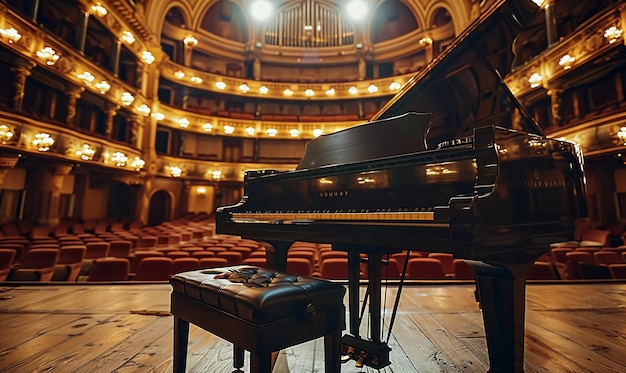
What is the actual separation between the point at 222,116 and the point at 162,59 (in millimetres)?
3926

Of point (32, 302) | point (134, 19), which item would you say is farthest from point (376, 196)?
point (134, 19)

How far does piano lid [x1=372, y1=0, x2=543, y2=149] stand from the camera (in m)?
1.87

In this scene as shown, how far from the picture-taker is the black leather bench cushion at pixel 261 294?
1.22 m

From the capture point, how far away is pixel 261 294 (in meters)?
1.24

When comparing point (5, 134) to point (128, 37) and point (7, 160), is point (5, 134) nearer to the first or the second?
point (7, 160)

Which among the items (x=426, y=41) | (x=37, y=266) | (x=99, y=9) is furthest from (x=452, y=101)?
(x=426, y=41)

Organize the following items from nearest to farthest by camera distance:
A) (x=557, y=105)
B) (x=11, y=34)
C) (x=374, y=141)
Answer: (x=374, y=141)
(x=11, y=34)
(x=557, y=105)

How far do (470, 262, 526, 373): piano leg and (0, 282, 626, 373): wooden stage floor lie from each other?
1.51ft

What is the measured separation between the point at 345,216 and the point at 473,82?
1646mm

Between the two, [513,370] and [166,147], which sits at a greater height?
[166,147]

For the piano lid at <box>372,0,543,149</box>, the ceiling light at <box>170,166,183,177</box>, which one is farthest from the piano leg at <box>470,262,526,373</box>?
the ceiling light at <box>170,166,183,177</box>

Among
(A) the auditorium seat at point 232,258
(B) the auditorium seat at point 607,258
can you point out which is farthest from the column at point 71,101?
(B) the auditorium seat at point 607,258

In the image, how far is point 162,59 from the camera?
592 inches

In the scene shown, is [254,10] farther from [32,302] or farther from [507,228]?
[507,228]
